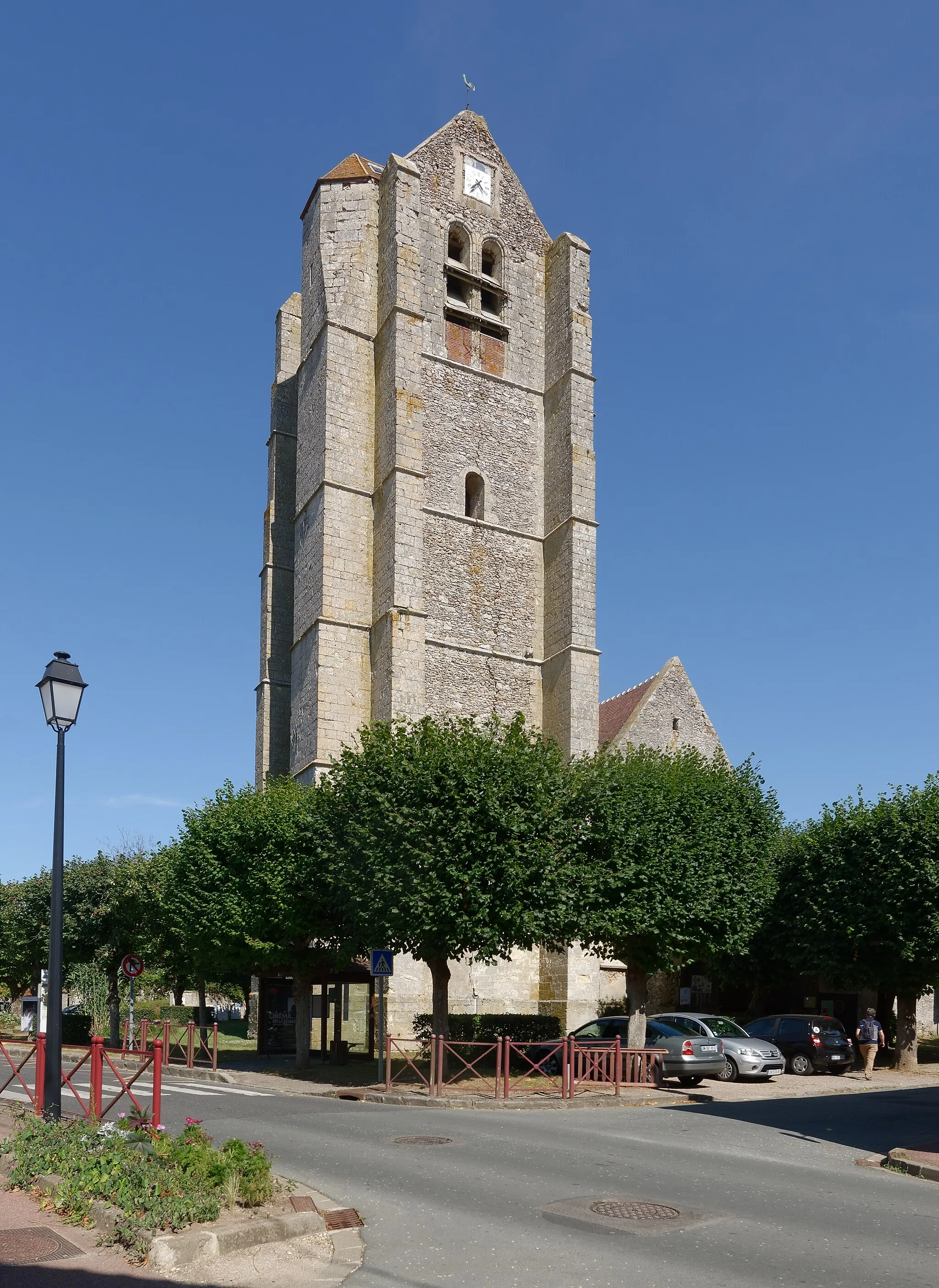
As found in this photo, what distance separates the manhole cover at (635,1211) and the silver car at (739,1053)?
1349cm

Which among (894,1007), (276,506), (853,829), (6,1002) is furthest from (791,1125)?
(6,1002)

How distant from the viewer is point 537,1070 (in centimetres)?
2167

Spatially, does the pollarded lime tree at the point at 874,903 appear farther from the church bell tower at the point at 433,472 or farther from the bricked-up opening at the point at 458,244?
the bricked-up opening at the point at 458,244

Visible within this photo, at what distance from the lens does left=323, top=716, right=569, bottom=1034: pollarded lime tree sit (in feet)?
70.1

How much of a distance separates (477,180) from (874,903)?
2821cm

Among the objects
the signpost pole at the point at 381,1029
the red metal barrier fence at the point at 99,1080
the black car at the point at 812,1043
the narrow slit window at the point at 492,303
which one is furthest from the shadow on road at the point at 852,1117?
the narrow slit window at the point at 492,303

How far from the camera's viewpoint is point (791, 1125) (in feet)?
51.1

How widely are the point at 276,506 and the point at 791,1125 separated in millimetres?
30931

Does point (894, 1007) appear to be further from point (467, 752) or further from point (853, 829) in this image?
point (467, 752)

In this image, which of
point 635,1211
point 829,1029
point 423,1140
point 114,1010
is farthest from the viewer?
point 114,1010

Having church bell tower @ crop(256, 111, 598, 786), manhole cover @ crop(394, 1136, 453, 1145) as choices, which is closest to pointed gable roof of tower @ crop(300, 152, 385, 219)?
church bell tower @ crop(256, 111, 598, 786)

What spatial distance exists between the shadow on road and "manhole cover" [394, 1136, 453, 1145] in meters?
4.62

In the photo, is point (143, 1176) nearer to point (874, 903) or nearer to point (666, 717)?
point (874, 903)

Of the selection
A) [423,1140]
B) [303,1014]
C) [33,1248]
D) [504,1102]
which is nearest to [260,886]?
[303,1014]
